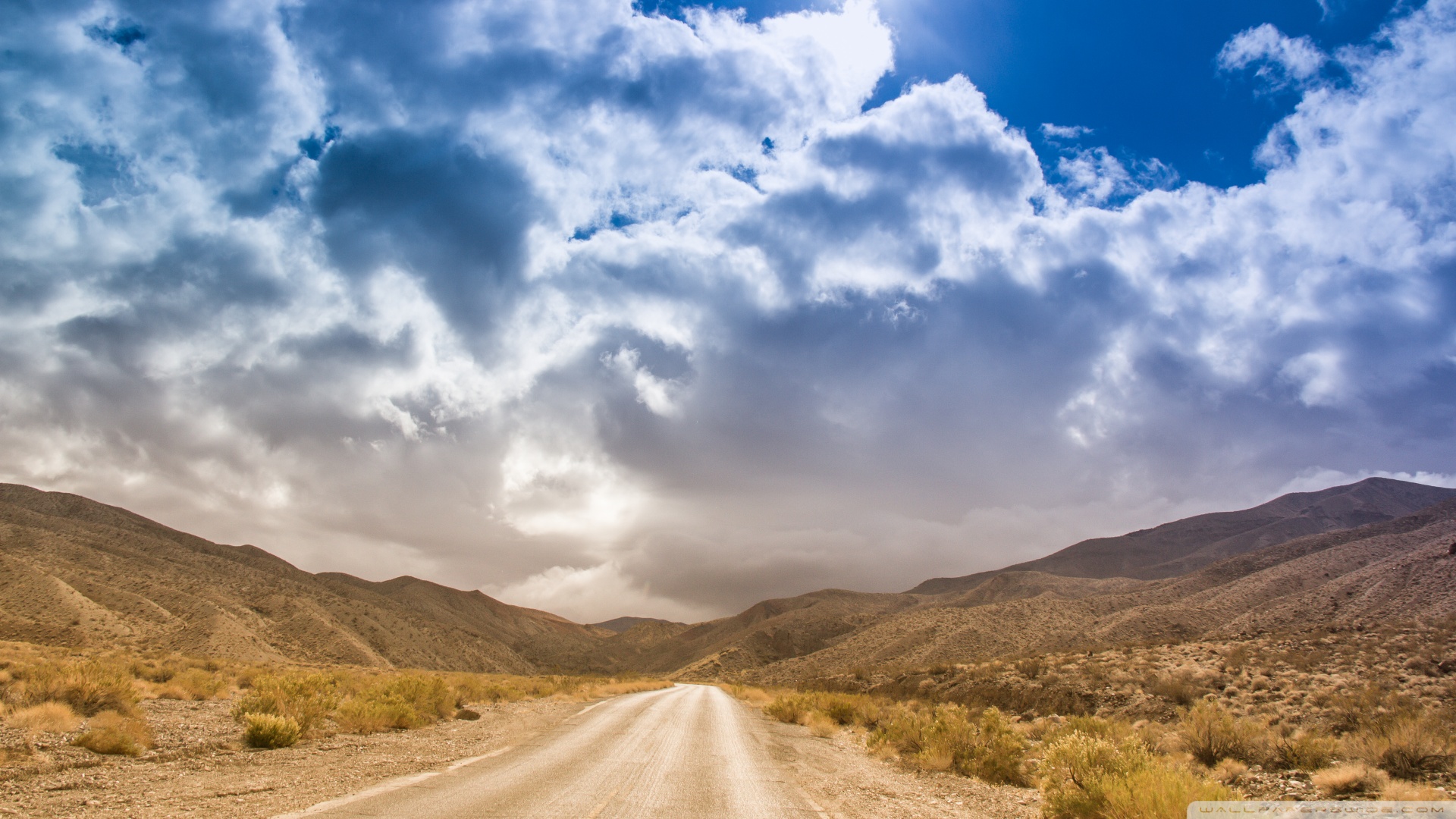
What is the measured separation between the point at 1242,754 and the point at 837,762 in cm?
872

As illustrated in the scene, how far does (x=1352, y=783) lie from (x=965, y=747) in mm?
6861

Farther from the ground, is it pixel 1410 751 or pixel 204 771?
pixel 204 771

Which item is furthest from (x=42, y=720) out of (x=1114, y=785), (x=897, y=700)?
(x=897, y=700)

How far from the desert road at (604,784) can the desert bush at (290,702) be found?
4595 millimetres

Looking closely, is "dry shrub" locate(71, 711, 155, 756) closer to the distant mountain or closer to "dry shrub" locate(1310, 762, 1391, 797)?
"dry shrub" locate(1310, 762, 1391, 797)

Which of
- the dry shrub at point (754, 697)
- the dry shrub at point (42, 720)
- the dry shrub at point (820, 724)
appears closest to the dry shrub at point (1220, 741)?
the dry shrub at point (820, 724)

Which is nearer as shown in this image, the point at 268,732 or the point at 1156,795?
the point at 1156,795

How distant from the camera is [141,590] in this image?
72.1 meters

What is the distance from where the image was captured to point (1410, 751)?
1120 centimetres

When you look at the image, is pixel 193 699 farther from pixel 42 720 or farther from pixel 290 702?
pixel 42 720

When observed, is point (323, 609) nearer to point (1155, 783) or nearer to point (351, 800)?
point (351, 800)

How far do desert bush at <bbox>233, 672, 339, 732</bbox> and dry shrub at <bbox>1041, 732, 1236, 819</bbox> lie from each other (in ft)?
47.5

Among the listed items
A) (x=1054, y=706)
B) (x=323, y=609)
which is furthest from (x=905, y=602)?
(x=1054, y=706)

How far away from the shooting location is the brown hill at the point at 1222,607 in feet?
153
